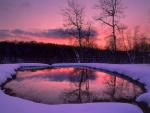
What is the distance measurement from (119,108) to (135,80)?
975cm

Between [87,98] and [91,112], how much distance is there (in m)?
4.30

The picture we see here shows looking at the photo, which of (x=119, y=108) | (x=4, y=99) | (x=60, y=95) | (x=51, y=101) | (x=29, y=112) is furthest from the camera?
(x=60, y=95)

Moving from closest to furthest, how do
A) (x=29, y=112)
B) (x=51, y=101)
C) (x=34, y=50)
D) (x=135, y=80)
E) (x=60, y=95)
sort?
(x=29, y=112) → (x=51, y=101) → (x=60, y=95) → (x=135, y=80) → (x=34, y=50)

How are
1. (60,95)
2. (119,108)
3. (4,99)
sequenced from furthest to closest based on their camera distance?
(60,95), (4,99), (119,108)

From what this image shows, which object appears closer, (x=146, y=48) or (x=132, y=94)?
(x=132, y=94)

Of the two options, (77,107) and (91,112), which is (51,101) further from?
(91,112)

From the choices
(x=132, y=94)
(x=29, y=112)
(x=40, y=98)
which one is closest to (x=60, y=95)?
(x=40, y=98)

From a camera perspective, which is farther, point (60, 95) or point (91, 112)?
point (60, 95)

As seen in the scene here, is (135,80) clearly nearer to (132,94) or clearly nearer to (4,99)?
(132,94)

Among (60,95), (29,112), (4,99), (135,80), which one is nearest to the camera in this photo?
(29,112)

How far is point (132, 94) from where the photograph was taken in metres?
14.5

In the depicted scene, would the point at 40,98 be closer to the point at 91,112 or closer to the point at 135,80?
the point at 91,112

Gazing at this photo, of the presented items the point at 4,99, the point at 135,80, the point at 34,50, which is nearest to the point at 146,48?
the point at 34,50

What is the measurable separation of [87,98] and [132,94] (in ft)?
8.48
